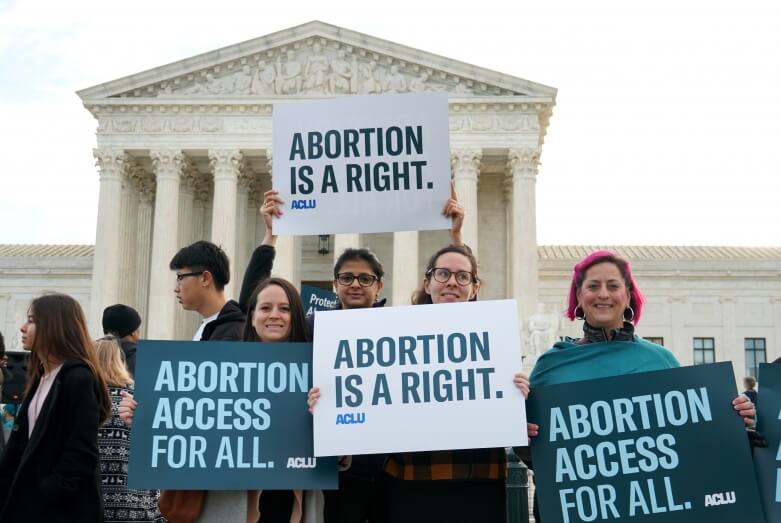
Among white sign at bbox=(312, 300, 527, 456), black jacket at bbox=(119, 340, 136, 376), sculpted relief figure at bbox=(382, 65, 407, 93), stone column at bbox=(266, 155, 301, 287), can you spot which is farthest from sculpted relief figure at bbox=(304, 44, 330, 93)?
white sign at bbox=(312, 300, 527, 456)

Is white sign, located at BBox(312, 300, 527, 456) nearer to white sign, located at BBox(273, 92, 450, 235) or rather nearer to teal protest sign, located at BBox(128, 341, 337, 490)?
teal protest sign, located at BBox(128, 341, 337, 490)

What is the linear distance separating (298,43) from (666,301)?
74.0ft

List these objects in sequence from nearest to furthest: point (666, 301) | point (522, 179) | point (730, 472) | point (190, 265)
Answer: point (730, 472)
point (190, 265)
point (522, 179)
point (666, 301)

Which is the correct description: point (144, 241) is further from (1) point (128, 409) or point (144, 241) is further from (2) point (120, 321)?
(1) point (128, 409)

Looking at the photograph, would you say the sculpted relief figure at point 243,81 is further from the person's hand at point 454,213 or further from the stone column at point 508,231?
the person's hand at point 454,213

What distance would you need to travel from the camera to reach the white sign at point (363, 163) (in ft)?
21.7

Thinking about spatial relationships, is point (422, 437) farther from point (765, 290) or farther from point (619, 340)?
point (765, 290)

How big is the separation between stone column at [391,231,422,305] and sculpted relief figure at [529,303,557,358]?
646cm

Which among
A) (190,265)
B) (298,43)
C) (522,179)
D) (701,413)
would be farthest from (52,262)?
(701,413)

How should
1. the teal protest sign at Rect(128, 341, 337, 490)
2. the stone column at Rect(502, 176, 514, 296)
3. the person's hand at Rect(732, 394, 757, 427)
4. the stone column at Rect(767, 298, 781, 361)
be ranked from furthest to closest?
the stone column at Rect(767, 298, 781, 361) → the stone column at Rect(502, 176, 514, 296) → the teal protest sign at Rect(128, 341, 337, 490) → the person's hand at Rect(732, 394, 757, 427)

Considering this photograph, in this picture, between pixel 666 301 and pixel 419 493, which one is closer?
pixel 419 493

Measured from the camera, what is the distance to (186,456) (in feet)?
17.3

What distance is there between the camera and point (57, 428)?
5645mm

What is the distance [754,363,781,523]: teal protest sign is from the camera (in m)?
5.06
